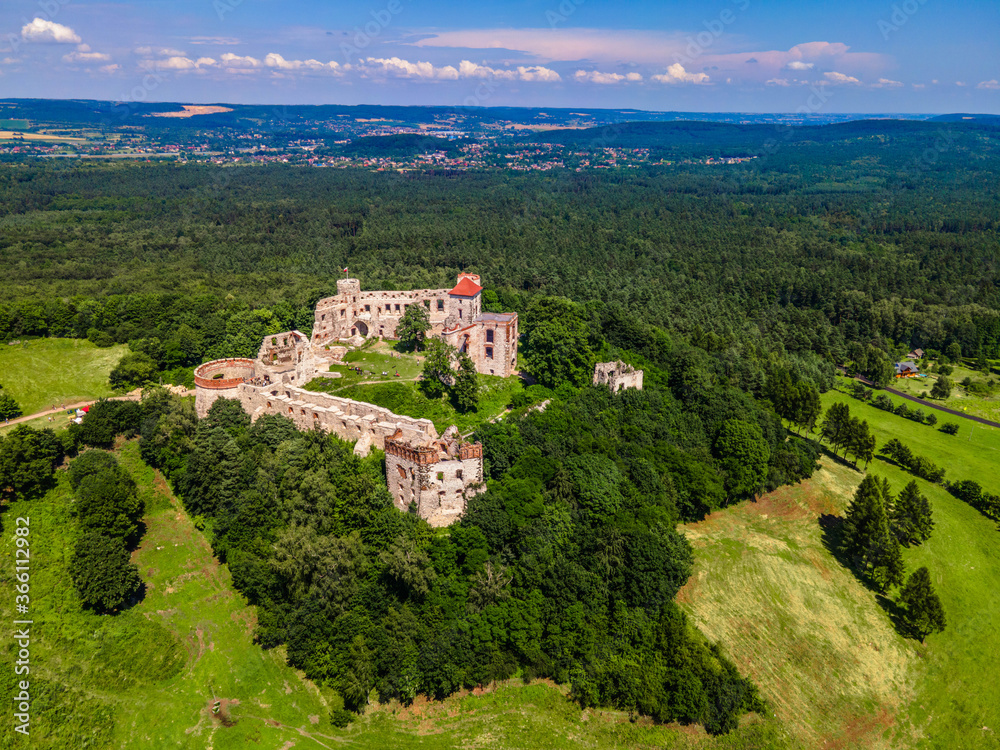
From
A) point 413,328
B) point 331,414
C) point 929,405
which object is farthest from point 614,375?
point 929,405

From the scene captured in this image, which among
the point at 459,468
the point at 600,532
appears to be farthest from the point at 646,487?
the point at 459,468

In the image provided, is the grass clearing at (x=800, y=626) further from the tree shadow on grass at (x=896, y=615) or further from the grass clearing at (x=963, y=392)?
the grass clearing at (x=963, y=392)

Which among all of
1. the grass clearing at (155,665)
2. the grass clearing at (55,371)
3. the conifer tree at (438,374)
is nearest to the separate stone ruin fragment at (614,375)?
the conifer tree at (438,374)

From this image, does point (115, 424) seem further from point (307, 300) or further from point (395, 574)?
point (395, 574)

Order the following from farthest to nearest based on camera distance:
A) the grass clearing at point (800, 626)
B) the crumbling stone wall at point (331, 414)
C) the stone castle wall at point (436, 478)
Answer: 1. the crumbling stone wall at point (331, 414)
2. the stone castle wall at point (436, 478)
3. the grass clearing at point (800, 626)

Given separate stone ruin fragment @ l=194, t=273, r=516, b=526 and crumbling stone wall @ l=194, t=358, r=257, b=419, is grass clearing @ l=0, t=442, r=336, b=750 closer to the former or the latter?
crumbling stone wall @ l=194, t=358, r=257, b=419

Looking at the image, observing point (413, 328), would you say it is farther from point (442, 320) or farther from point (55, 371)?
point (55, 371)

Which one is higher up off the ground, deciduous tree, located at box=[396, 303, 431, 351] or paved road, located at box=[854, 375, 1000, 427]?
deciduous tree, located at box=[396, 303, 431, 351]

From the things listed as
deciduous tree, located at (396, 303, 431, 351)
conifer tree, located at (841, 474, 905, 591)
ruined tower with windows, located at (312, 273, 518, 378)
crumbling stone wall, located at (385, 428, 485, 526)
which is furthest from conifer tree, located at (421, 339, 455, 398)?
conifer tree, located at (841, 474, 905, 591)
